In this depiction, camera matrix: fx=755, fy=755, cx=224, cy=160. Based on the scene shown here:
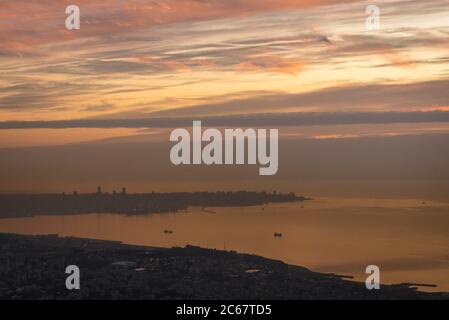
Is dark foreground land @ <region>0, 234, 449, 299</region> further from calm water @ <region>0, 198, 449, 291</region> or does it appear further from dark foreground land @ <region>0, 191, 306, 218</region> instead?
dark foreground land @ <region>0, 191, 306, 218</region>

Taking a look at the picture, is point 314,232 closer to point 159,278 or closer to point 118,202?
point 118,202

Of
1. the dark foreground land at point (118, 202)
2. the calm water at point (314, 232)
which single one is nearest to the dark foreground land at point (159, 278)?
the calm water at point (314, 232)

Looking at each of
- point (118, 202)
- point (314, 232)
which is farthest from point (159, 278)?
point (118, 202)

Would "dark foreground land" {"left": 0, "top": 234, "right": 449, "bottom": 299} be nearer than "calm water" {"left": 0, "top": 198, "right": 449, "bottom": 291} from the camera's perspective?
Yes

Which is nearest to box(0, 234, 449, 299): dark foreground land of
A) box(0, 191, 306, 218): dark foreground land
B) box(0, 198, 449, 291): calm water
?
box(0, 198, 449, 291): calm water
